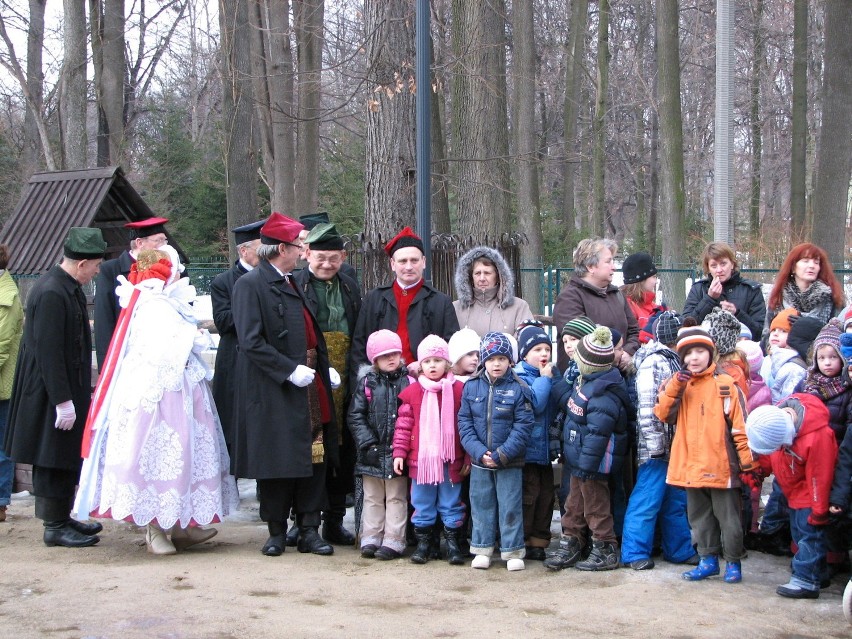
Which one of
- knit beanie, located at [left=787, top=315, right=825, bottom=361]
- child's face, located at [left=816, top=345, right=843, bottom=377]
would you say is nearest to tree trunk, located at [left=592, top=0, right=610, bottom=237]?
knit beanie, located at [left=787, top=315, right=825, bottom=361]

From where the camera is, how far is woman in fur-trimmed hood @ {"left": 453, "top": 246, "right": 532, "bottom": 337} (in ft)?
21.8

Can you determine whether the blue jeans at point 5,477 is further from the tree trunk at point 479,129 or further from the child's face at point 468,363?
the tree trunk at point 479,129

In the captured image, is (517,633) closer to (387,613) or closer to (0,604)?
(387,613)

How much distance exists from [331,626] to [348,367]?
222cm

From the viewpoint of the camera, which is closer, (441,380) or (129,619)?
(129,619)

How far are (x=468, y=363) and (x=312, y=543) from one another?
1485 mm

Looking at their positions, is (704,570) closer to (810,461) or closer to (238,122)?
(810,461)

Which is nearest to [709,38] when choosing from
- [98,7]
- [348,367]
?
[98,7]

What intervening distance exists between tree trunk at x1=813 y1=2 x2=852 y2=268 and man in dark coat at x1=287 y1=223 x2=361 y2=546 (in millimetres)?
12442

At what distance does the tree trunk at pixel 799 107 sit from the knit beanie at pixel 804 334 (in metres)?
14.2

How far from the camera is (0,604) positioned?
5.18 metres

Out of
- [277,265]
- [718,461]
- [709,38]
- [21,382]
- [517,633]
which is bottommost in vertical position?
[517,633]

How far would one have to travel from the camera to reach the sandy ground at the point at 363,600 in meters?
4.76

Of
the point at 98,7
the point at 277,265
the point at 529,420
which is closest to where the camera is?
the point at 529,420
